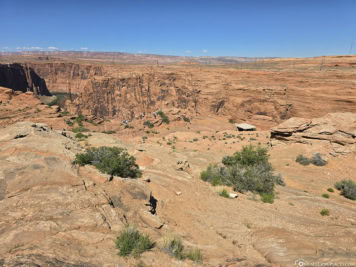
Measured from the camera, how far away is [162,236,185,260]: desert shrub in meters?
4.18

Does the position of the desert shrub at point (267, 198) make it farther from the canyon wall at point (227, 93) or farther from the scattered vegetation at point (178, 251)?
the canyon wall at point (227, 93)

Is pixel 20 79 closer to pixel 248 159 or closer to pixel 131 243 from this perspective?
pixel 248 159

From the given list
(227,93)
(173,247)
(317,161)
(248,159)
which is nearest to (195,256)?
(173,247)

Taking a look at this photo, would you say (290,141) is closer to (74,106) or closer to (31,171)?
(31,171)

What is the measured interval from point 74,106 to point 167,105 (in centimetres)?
1692

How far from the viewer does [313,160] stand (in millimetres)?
15336

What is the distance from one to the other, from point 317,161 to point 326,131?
3.04m

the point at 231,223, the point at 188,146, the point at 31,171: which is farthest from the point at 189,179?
the point at 188,146

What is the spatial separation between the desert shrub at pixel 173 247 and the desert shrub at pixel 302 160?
45.2 feet

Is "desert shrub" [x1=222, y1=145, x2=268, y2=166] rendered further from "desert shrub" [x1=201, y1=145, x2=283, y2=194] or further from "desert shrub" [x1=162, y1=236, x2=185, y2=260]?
"desert shrub" [x1=162, y1=236, x2=185, y2=260]

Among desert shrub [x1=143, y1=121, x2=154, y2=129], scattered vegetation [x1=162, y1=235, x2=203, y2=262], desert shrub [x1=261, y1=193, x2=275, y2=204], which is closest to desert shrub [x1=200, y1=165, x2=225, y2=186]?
desert shrub [x1=261, y1=193, x2=275, y2=204]

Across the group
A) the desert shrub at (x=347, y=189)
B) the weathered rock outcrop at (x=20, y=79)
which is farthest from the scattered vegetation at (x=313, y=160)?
the weathered rock outcrop at (x=20, y=79)

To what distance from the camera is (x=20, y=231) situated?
381cm

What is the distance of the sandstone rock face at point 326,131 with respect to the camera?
52.5ft
